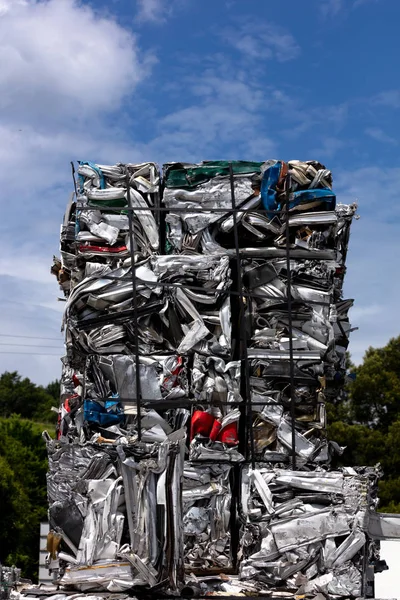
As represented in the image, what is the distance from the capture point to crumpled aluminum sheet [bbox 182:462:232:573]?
24.2 feet

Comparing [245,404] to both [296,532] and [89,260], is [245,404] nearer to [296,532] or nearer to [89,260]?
[296,532]

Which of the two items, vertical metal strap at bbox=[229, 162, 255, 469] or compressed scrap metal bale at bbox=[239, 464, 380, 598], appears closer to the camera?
compressed scrap metal bale at bbox=[239, 464, 380, 598]

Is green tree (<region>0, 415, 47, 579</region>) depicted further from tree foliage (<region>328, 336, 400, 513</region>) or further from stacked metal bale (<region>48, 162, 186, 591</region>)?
stacked metal bale (<region>48, 162, 186, 591</region>)

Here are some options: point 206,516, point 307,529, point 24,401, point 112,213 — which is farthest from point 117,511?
point 24,401

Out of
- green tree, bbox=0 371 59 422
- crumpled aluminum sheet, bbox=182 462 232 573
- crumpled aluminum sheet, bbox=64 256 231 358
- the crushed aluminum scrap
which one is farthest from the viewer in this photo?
green tree, bbox=0 371 59 422

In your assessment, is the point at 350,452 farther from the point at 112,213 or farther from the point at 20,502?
the point at 112,213

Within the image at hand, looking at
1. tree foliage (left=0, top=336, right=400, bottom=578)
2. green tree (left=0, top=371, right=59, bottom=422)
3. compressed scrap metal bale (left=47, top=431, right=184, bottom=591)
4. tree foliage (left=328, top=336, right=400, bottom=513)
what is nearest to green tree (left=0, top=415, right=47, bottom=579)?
tree foliage (left=0, top=336, right=400, bottom=578)

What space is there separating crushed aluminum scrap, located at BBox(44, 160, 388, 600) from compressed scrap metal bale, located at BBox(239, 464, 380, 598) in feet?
0.04

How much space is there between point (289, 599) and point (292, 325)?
2271mm

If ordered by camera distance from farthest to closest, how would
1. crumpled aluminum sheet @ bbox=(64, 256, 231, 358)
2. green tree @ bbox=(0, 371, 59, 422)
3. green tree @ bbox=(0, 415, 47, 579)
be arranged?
green tree @ bbox=(0, 371, 59, 422) < green tree @ bbox=(0, 415, 47, 579) < crumpled aluminum sheet @ bbox=(64, 256, 231, 358)

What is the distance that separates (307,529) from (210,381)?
4.71ft

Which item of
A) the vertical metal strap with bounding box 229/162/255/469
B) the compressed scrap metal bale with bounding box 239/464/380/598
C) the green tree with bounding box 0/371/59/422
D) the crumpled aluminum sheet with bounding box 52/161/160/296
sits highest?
the green tree with bounding box 0/371/59/422

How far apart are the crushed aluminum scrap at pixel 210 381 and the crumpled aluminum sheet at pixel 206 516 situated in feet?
0.03

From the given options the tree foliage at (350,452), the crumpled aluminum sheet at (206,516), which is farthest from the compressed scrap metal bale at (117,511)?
the tree foliage at (350,452)
